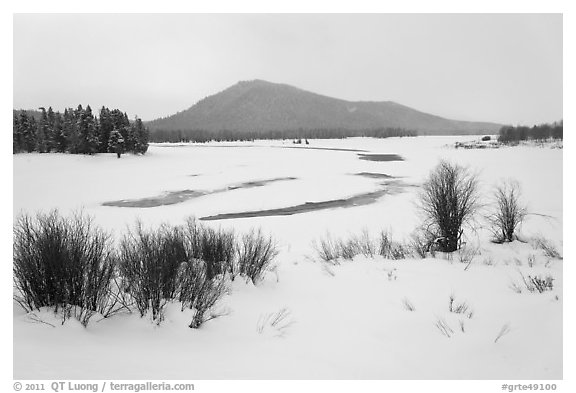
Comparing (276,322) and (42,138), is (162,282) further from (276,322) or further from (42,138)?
(42,138)

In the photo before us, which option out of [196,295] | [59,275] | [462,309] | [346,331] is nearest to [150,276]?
[196,295]

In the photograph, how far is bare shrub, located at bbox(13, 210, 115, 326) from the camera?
5.43 meters

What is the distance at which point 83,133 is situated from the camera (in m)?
49.3

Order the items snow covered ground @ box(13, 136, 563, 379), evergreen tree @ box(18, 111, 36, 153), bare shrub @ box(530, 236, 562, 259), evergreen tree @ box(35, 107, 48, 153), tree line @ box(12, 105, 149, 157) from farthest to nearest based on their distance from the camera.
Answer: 1. evergreen tree @ box(35, 107, 48, 153)
2. tree line @ box(12, 105, 149, 157)
3. evergreen tree @ box(18, 111, 36, 153)
4. bare shrub @ box(530, 236, 562, 259)
5. snow covered ground @ box(13, 136, 563, 379)

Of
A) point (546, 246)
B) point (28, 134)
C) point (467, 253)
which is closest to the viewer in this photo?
point (467, 253)

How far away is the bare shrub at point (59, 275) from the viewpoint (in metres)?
5.43

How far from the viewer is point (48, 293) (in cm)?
550

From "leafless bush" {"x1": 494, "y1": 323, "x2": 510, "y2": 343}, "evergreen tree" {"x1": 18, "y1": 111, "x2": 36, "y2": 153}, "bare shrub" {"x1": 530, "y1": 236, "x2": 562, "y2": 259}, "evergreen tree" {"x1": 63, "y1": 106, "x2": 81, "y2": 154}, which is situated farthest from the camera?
"evergreen tree" {"x1": 63, "y1": 106, "x2": 81, "y2": 154}

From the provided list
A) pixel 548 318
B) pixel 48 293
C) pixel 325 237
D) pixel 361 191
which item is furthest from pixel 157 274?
pixel 361 191

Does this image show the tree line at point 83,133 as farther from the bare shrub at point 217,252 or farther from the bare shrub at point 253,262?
the bare shrub at point 253,262

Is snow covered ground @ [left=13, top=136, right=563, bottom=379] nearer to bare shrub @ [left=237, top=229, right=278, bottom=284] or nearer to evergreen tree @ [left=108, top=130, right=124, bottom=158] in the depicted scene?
bare shrub @ [left=237, top=229, right=278, bottom=284]

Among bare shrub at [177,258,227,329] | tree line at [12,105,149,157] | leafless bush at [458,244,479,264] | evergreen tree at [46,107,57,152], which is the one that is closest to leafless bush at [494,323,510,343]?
leafless bush at [458,244,479,264]

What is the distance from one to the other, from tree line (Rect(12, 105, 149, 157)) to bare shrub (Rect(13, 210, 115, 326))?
1936 inches

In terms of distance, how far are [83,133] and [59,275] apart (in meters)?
52.5
